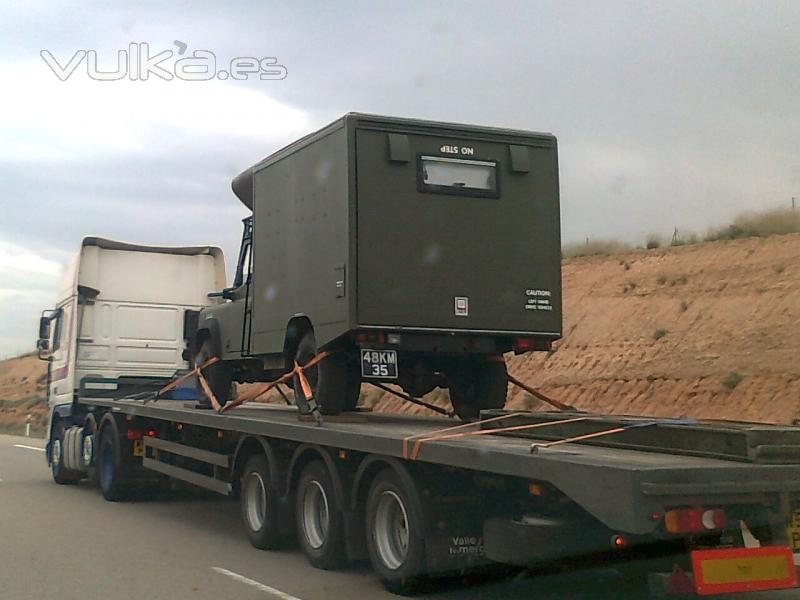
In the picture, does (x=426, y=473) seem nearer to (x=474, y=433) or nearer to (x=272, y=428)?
(x=474, y=433)

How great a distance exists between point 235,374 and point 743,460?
8.52 metres

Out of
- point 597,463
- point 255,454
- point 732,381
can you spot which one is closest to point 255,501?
point 255,454

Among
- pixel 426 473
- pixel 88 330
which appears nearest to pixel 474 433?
pixel 426 473

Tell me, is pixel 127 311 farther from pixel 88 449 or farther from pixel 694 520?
pixel 694 520

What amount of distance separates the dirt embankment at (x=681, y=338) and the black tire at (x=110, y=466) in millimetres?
11216

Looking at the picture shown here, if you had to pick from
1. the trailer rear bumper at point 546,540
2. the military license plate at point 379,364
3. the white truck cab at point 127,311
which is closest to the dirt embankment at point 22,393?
the white truck cab at point 127,311

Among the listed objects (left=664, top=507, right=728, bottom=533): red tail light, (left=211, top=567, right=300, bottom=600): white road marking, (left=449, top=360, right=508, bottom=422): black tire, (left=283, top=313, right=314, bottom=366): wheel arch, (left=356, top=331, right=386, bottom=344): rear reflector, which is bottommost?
(left=211, top=567, right=300, bottom=600): white road marking

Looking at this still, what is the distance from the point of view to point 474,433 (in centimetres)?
777

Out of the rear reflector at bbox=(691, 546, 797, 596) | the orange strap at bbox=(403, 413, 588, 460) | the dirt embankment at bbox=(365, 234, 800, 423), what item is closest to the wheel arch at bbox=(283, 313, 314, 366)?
the orange strap at bbox=(403, 413, 588, 460)

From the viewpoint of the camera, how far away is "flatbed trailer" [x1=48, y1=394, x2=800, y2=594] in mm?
5758

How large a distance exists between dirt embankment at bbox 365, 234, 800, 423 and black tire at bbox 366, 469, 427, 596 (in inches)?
534

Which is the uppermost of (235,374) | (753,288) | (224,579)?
(753,288)

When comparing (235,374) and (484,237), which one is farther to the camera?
(235,374)

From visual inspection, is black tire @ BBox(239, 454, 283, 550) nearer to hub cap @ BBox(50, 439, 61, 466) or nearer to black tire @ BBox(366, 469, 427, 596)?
black tire @ BBox(366, 469, 427, 596)
